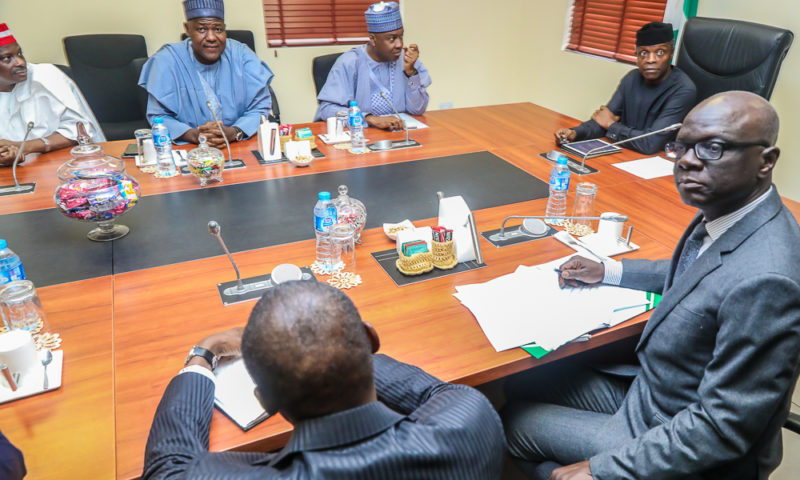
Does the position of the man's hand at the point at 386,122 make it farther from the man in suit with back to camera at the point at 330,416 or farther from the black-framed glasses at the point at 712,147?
the man in suit with back to camera at the point at 330,416

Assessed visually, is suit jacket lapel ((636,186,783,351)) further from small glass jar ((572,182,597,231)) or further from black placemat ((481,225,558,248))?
small glass jar ((572,182,597,231))

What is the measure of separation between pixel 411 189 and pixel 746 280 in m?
1.32

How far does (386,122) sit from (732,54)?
A: 5.66 ft

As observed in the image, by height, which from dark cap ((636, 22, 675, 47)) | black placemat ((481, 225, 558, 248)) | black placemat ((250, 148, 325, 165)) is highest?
dark cap ((636, 22, 675, 47))

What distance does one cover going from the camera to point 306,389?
714 millimetres

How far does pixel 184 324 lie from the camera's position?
1328 mm

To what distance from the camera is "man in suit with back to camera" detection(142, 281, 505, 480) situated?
2.33 feet

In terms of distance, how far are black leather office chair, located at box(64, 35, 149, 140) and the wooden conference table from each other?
4.55 feet

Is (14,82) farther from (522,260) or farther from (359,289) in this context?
(522,260)

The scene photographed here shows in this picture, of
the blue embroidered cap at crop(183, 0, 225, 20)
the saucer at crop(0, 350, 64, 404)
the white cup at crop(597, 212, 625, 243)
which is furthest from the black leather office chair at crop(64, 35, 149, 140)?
the white cup at crop(597, 212, 625, 243)

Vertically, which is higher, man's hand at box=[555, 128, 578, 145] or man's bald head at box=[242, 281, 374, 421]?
man's bald head at box=[242, 281, 374, 421]

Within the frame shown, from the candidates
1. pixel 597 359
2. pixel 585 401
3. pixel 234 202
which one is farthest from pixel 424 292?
pixel 234 202

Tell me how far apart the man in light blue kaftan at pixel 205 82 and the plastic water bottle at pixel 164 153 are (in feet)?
0.98

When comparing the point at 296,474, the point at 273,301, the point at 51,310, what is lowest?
the point at 51,310
